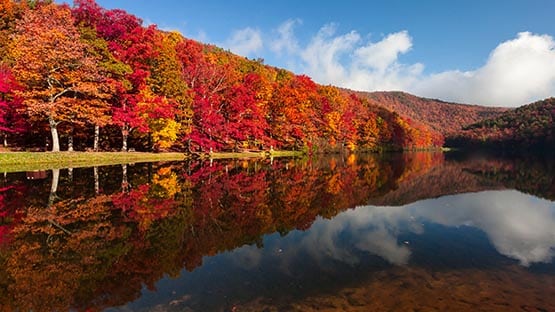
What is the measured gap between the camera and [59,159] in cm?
2738

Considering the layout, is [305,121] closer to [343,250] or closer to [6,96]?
[6,96]

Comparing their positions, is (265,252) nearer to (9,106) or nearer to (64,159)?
(64,159)

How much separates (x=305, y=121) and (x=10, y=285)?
61360 mm

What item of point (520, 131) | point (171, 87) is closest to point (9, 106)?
point (171, 87)

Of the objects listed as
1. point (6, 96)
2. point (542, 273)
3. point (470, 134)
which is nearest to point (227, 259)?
point (542, 273)

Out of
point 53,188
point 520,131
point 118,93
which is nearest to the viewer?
point 53,188

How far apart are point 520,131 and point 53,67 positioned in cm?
16467

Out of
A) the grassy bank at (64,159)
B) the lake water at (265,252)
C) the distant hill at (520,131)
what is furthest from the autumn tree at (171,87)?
the distant hill at (520,131)

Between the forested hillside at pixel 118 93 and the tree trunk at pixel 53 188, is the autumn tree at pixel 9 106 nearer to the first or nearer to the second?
the forested hillside at pixel 118 93

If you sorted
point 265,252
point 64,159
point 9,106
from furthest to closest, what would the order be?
point 9,106
point 64,159
point 265,252

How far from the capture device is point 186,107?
41.9m

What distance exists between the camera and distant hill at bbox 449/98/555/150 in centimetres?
12412

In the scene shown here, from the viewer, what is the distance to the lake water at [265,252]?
571cm

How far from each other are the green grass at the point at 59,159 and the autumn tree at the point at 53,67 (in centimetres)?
246
